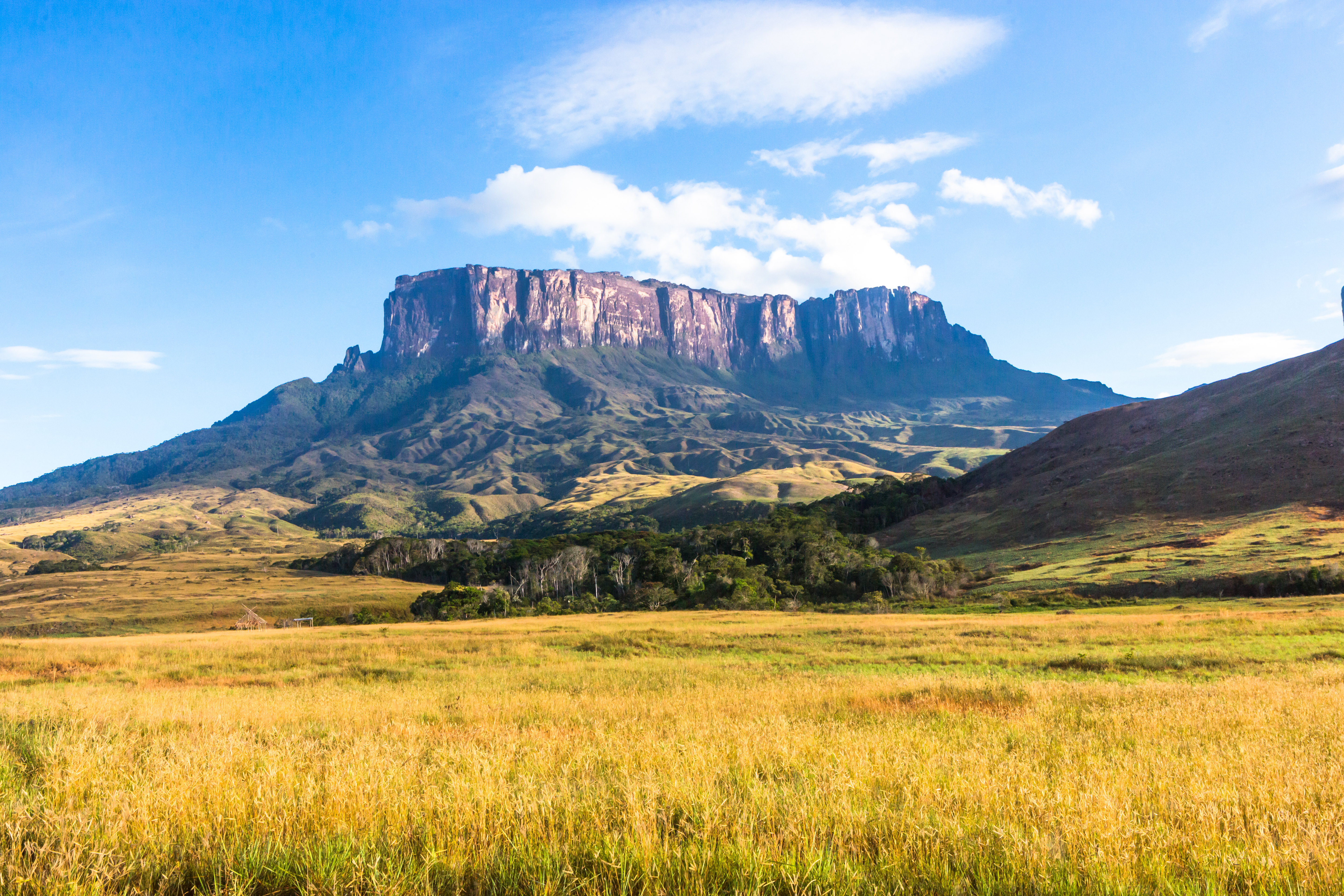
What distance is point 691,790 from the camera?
5469 mm

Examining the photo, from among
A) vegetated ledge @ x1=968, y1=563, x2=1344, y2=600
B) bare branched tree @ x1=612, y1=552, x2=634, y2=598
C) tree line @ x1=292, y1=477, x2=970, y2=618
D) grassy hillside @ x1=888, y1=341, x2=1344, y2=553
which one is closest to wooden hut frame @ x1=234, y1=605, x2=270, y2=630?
tree line @ x1=292, y1=477, x2=970, y2=618

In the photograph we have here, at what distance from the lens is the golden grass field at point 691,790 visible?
163 inches

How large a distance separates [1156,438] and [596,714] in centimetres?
12201

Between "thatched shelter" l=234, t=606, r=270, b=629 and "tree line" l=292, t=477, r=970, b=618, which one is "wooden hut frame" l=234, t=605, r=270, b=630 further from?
"tree line" l=292, t=477, r=970, b=618

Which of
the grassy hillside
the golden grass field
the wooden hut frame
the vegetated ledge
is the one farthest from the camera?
the grassy hillside

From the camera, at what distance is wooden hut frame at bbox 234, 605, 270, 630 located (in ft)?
192

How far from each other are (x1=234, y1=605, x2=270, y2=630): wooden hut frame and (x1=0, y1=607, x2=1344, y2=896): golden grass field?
158 ft

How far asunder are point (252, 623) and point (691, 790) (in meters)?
66.4

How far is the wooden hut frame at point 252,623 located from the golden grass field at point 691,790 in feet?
158

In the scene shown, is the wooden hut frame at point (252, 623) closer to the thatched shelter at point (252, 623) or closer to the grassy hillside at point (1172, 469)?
the thatched shelter at point (252, 623)

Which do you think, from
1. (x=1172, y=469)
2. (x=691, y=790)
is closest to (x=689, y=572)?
(x=1172, y=469)

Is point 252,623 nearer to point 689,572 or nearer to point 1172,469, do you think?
point 689,572

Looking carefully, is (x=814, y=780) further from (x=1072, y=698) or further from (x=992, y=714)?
(x=1072, y=698)

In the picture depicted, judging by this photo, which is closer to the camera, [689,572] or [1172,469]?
[689,572]
